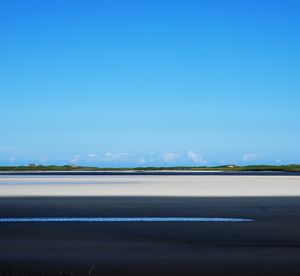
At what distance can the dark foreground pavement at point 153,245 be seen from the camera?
1384cm

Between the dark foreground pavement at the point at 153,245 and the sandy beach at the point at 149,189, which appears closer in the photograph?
the dark foreground pavement at the point at 153,245

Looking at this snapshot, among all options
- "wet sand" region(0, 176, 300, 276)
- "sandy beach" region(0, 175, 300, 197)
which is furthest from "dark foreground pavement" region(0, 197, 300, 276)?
"sandy beach" region(0, 175, 300, 197)

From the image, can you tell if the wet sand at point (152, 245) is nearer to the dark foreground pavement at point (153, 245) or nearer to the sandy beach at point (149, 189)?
the dark foreground pavement at point (153, 245)

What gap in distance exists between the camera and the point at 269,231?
68.3 feet

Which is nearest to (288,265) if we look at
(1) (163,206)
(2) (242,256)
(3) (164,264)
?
(2) (242,256)

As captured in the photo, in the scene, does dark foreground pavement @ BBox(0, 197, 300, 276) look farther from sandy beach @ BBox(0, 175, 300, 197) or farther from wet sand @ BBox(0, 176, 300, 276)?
sandy beach @ BBox(0, 175, 300, 197)

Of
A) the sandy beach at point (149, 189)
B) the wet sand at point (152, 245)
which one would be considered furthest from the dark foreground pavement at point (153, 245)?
the sandy beach at point (149, 189)

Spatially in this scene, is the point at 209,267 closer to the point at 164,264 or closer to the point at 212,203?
the point at 164,264

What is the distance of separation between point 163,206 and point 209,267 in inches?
700

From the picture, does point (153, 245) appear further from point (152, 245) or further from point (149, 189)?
point (149, 189)

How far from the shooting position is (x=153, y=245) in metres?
17.3

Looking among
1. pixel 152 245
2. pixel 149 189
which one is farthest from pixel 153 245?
pixel 149 189

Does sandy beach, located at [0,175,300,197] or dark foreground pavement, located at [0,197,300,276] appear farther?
sandy beach, located at [0,175,300,197]

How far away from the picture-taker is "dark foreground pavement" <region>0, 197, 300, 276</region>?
13.8 m
